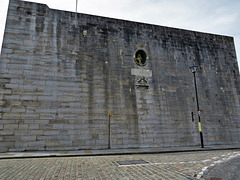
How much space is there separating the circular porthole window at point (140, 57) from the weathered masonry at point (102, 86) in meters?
0.08

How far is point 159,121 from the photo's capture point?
39.8ft

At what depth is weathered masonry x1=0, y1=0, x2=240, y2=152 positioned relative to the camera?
994cm

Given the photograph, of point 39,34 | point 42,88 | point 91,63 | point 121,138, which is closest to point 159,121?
point 121,138

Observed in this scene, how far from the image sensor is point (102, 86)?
11.5m

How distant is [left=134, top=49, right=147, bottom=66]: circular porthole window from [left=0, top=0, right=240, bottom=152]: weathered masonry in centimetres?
8

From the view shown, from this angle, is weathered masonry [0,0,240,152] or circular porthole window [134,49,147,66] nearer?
weathered masonry [0,0,240,152]

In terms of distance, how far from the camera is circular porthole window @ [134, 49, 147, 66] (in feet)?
42.7

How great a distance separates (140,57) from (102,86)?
13.6 ft

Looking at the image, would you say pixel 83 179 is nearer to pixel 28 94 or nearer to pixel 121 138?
pixel 121 138

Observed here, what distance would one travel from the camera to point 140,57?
43.4ft

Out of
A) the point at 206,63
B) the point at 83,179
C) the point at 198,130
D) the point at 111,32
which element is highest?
the point at 111,32

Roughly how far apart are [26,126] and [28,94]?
1.95 m

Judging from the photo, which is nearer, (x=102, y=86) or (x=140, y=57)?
(x=102, y=86)

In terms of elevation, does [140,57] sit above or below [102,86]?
above
